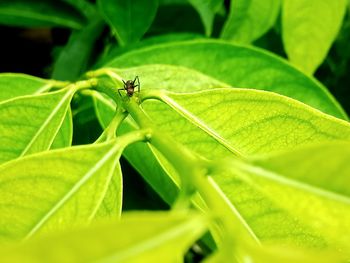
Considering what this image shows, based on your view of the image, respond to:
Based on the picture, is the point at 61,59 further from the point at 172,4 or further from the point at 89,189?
the point at 89,189

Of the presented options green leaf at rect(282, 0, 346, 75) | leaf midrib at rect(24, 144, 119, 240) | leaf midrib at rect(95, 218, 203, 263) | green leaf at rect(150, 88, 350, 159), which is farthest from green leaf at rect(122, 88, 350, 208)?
green leaf at rect(282, 0, 346, 75)

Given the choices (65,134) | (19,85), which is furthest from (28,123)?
(19,85)

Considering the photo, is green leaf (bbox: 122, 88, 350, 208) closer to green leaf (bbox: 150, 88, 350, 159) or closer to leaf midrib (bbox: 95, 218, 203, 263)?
green leaf (bbox: 150, 88, 350, 159)

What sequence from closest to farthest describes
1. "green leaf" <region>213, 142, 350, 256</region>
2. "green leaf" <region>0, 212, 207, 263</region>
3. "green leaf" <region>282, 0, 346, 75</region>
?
"green leaf" <region>0, 212, 207, 263</region> < "green leaf" <region>213, 142, 350, 256</region> < "green leaf" <region>282, 0, 346, 75</region>

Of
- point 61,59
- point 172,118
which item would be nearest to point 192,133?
point 172,118

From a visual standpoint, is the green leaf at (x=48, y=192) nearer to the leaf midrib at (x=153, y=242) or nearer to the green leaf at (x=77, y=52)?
the leaf midrib at (x=153, y=242)
